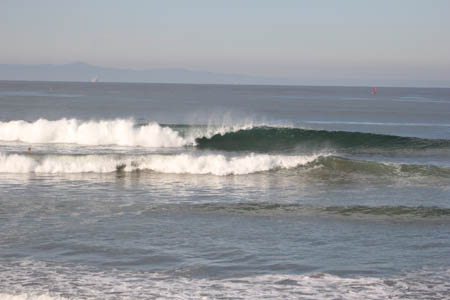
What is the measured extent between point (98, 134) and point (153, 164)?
10317 mm

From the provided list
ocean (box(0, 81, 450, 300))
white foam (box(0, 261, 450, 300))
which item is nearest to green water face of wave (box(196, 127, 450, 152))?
ocean (box(0, 81, 450, 300))

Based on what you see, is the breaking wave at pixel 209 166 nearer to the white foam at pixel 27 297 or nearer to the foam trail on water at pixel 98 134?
the foam trail on water at pixel 98 134

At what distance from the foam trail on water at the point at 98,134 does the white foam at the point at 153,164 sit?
25.9 ft

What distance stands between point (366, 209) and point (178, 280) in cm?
707

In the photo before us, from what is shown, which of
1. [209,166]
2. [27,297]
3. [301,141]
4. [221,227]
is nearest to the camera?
[27,297]

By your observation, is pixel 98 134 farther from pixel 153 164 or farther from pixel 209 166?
pixel 209 166

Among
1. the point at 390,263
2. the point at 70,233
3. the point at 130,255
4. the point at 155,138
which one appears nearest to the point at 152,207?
the point at 70,233

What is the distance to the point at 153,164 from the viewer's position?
2188cm

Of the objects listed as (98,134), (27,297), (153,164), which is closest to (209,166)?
(153,164)

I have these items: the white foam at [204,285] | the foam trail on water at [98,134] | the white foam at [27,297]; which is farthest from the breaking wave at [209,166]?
the white foam at [27,297]

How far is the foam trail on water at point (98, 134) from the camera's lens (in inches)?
1202

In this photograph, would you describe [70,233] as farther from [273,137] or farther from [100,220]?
[273,137]

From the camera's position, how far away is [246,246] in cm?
1116

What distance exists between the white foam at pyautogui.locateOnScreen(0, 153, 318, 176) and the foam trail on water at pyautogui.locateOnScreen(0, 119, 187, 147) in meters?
7.89
